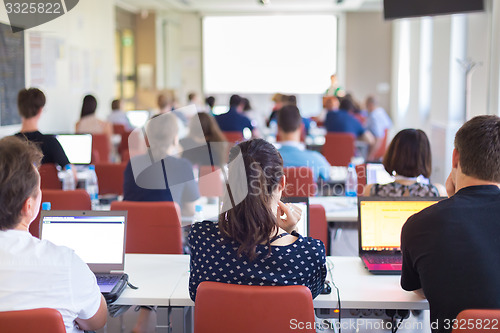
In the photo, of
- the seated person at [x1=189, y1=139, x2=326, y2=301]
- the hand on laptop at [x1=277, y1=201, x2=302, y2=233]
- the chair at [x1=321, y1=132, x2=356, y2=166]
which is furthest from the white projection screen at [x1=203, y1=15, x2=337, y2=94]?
the seated person at [x1=189, y1=139, x2=326, y2=301]

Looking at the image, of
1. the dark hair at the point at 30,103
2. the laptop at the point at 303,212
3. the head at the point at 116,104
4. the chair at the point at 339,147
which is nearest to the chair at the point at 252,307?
the laptop at the point at 303,212

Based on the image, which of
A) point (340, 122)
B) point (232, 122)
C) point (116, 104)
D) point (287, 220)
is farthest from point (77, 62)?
point (287, 220)

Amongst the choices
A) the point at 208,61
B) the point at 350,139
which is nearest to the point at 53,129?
the point at 350,139

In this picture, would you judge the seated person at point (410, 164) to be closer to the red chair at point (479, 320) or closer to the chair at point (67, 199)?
the red chair at point (479, 320)

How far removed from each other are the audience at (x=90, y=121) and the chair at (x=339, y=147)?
287cm

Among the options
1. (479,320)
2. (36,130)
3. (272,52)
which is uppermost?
(272,52)

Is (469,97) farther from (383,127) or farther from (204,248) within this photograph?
(204,248)

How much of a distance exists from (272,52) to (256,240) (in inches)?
547

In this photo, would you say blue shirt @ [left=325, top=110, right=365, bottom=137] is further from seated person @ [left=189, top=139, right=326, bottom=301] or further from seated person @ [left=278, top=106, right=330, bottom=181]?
seated person @ [left=189, top=139, right=326, bottom=301]

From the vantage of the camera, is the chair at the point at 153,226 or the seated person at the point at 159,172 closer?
the chair at the point at 153,226

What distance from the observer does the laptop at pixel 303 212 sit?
3004 millimetres

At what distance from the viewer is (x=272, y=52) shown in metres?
15.6

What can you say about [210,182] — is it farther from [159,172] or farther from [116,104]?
[116,104]

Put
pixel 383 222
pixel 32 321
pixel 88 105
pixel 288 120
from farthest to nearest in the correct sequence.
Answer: pixel 88 105
pixel 288 120
pixel 383 222
pixel 32 321
